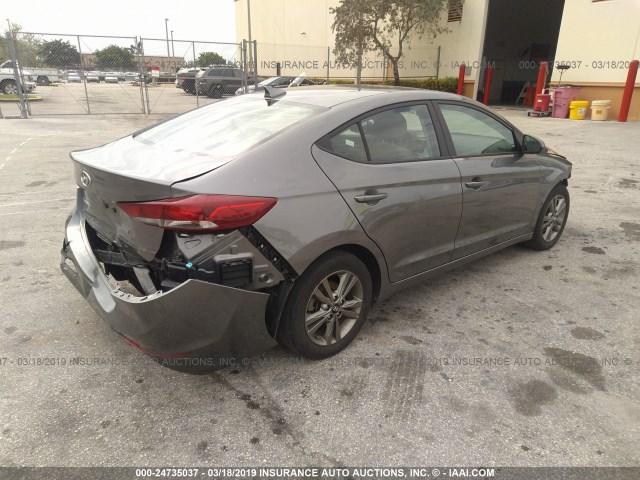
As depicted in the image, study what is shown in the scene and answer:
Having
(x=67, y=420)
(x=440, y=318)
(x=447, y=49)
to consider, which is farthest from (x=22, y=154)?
(x=447, y=49)

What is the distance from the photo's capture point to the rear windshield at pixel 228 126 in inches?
106

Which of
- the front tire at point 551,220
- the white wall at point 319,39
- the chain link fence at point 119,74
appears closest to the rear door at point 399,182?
the front tire at point 551,220

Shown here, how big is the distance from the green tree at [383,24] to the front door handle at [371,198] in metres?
20.8

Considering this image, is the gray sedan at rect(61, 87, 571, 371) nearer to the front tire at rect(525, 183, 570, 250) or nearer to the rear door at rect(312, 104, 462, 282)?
the rear door at rect(312, 104, 462, 282)

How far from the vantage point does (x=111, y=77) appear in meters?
20.3

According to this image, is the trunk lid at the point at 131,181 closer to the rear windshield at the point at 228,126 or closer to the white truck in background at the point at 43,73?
the rear windshield at the point at 228,126

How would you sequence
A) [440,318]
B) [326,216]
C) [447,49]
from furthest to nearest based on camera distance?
[447,49] < [440,318] < [326,216]

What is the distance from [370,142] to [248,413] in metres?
1.73

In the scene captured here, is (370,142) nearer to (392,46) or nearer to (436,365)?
(436,365)

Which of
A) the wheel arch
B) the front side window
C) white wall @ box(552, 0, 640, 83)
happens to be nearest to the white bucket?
white wall @ box(552, 0, 640, 83)

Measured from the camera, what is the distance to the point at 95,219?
2770mm

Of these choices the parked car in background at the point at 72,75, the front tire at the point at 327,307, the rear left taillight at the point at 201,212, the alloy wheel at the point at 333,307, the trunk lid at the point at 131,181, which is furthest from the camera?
the parked car in background at the point at 72,75

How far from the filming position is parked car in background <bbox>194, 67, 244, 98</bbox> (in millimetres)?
23734

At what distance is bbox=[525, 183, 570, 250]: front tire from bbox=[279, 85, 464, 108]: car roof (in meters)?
1.60
